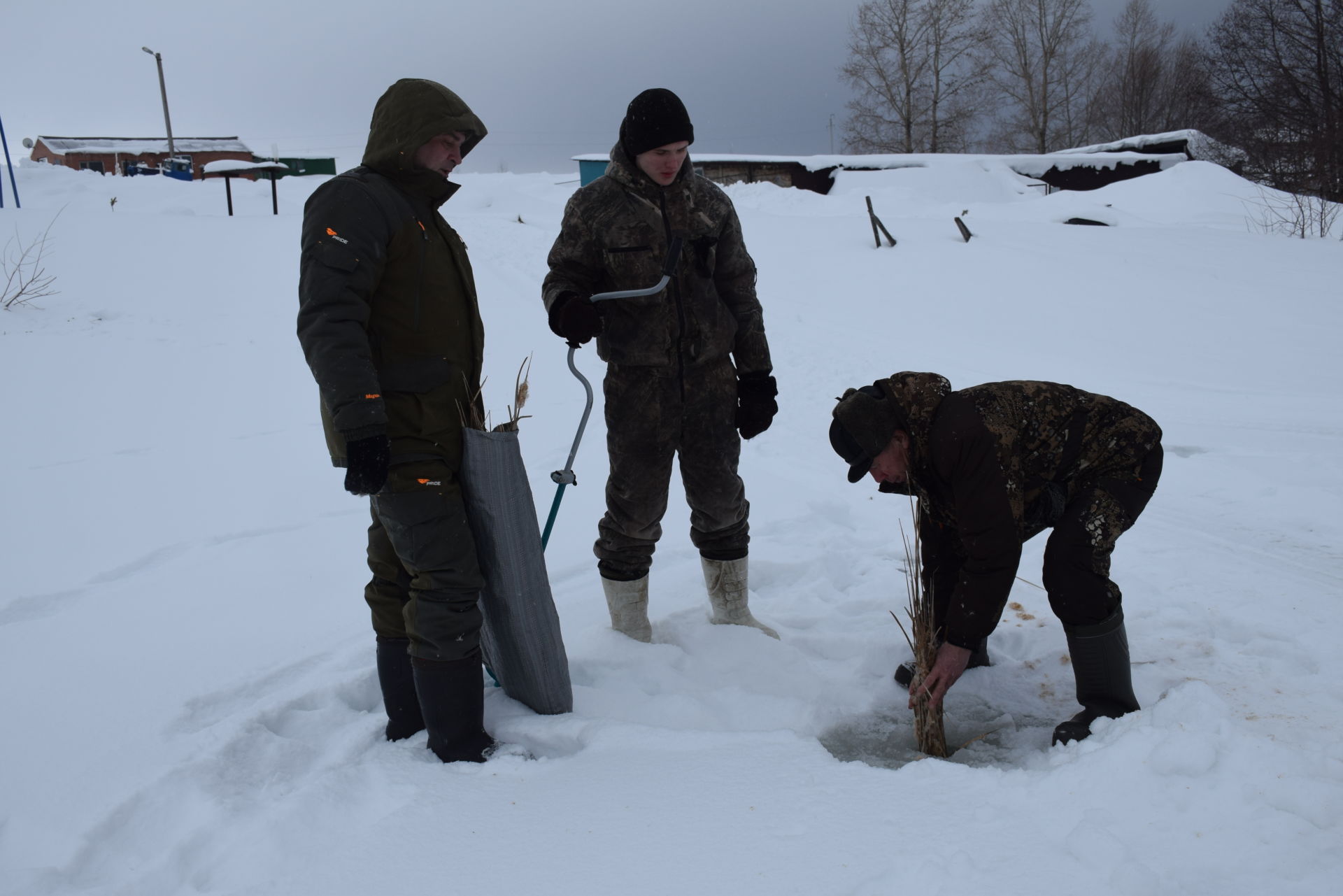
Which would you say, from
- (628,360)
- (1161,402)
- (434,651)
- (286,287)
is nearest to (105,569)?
(434,651)

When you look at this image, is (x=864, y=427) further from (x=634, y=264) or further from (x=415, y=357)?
(x=415, y=357)

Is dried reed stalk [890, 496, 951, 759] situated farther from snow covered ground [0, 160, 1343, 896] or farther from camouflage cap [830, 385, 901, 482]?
camouflage cap [830, 385, 901, 482]

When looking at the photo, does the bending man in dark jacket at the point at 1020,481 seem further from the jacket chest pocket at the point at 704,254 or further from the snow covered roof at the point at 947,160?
the snow covered roof at the point at 947,160

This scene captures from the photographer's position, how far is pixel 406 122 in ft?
7.13

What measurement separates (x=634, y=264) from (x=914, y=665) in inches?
64.4

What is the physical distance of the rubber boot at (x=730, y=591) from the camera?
3176mm

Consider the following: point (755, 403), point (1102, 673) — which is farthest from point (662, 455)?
point (1102, 673)

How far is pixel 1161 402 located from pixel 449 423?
563 cm

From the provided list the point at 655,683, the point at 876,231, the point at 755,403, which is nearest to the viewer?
the point at 655,683

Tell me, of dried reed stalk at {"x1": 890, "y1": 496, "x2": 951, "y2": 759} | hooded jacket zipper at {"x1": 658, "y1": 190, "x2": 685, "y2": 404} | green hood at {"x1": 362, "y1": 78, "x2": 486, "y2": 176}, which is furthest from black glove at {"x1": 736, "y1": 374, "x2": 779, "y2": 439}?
green hood at {"x1": 362, "y1": 78, "x2": 486, "y2": 176}

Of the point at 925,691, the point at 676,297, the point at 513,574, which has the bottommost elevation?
the point at 925,691

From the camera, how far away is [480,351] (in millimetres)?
2459

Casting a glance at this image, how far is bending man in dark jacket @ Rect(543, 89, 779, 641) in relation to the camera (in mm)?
2834

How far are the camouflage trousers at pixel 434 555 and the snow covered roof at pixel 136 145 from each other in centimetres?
4224
